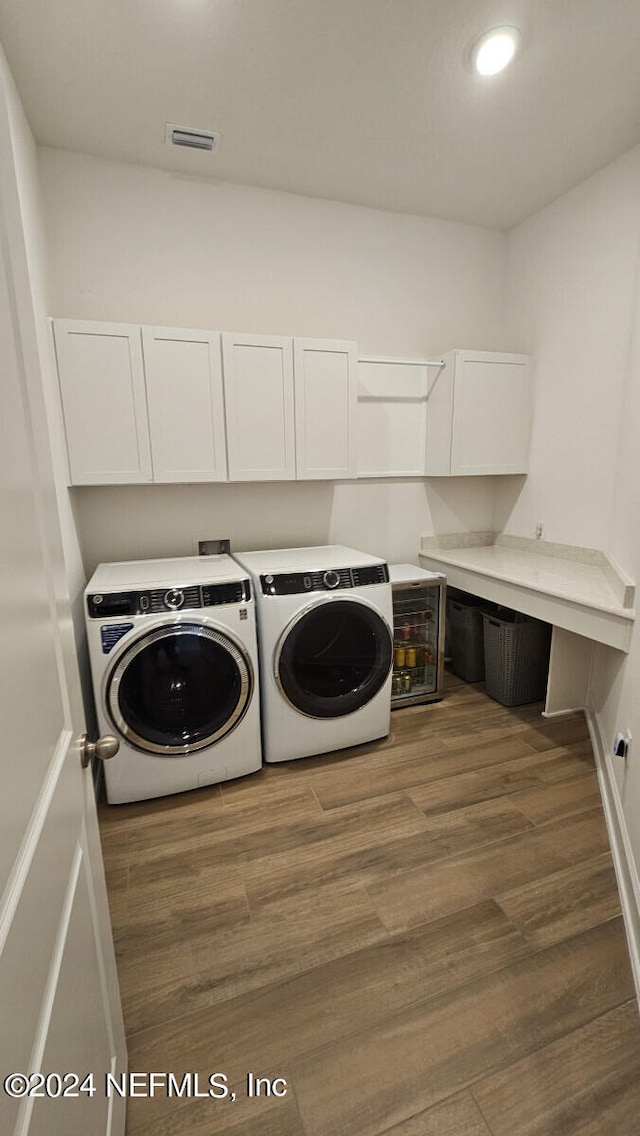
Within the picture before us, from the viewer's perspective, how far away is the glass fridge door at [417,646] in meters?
2.86

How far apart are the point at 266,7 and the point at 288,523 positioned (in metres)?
2.05

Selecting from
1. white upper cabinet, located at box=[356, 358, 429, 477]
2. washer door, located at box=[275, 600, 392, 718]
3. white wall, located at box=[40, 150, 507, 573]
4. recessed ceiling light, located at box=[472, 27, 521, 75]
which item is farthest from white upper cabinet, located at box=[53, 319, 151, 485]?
recessed ceiling light, located at box=[472, 27, 521, 75]

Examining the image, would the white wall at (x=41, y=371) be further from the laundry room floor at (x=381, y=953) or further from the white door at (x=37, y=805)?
the laundry room floor at (x=381, y=953)

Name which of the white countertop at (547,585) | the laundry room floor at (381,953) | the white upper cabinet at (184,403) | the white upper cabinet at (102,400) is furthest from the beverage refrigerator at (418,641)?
the white upper cabinet at (102,400)

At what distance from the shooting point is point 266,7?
5.06 feet

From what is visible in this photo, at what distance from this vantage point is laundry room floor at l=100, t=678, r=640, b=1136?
1.11m

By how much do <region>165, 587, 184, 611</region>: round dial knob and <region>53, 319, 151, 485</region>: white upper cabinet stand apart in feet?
2.06

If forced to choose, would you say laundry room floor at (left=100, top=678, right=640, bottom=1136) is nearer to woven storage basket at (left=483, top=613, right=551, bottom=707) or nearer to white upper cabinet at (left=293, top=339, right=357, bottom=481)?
woven storage basket at (left=483, top=613, right=551, bottom=707)

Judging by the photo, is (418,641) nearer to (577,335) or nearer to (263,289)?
(577,335)

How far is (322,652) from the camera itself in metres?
2.37

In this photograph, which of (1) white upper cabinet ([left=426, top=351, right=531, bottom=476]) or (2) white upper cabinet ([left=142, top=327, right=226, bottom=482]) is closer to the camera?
(2) white upper cabinet ([left=142, top=327, right=226, bottom=482])

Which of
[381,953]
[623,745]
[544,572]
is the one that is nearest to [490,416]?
[544,572]

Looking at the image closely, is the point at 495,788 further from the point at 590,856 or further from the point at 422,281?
the point at 422,281

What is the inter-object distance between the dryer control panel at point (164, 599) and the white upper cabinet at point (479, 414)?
156cm
